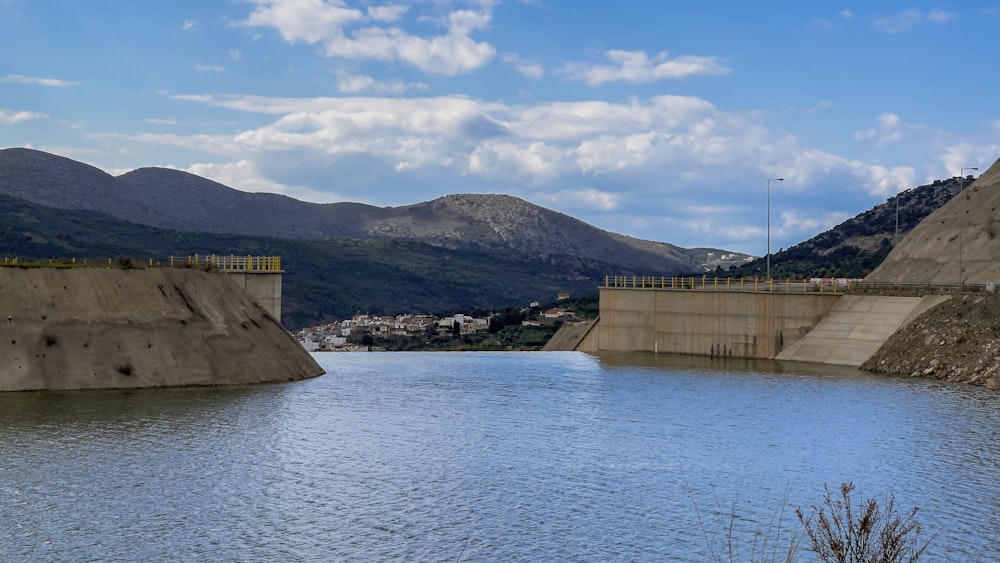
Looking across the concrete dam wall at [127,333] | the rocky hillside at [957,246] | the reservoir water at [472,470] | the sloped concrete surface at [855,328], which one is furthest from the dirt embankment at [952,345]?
the concrete dam wall at [127,333]

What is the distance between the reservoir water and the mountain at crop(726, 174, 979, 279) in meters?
94.9

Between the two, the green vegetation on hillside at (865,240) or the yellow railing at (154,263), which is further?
the green vegetation on hillside at (865,240)

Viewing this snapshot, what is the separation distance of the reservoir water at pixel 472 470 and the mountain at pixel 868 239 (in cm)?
9487

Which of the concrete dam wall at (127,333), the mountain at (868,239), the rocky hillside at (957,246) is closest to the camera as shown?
the concrete dam wall at (127,333)

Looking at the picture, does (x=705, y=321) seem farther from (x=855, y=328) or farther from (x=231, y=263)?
(x=231, y=263)

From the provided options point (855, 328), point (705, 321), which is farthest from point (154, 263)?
point (855, 328)

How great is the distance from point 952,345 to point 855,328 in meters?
11.3

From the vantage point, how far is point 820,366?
8350cm

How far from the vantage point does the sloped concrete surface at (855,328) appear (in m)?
83.4

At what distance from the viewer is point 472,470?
39.8m

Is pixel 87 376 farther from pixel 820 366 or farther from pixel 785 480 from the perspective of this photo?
pixel 820 366

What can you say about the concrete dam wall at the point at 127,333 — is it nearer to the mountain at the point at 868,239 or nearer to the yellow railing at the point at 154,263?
the yellow railing at the point at 154,263

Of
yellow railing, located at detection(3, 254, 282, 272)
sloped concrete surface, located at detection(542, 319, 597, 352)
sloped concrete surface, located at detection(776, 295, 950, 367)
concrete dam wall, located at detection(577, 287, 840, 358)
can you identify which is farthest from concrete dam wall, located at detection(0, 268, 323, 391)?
sloped concrete surface, located at detection(542, 319, 597, 352)

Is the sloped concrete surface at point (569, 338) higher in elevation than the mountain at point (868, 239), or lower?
lower
